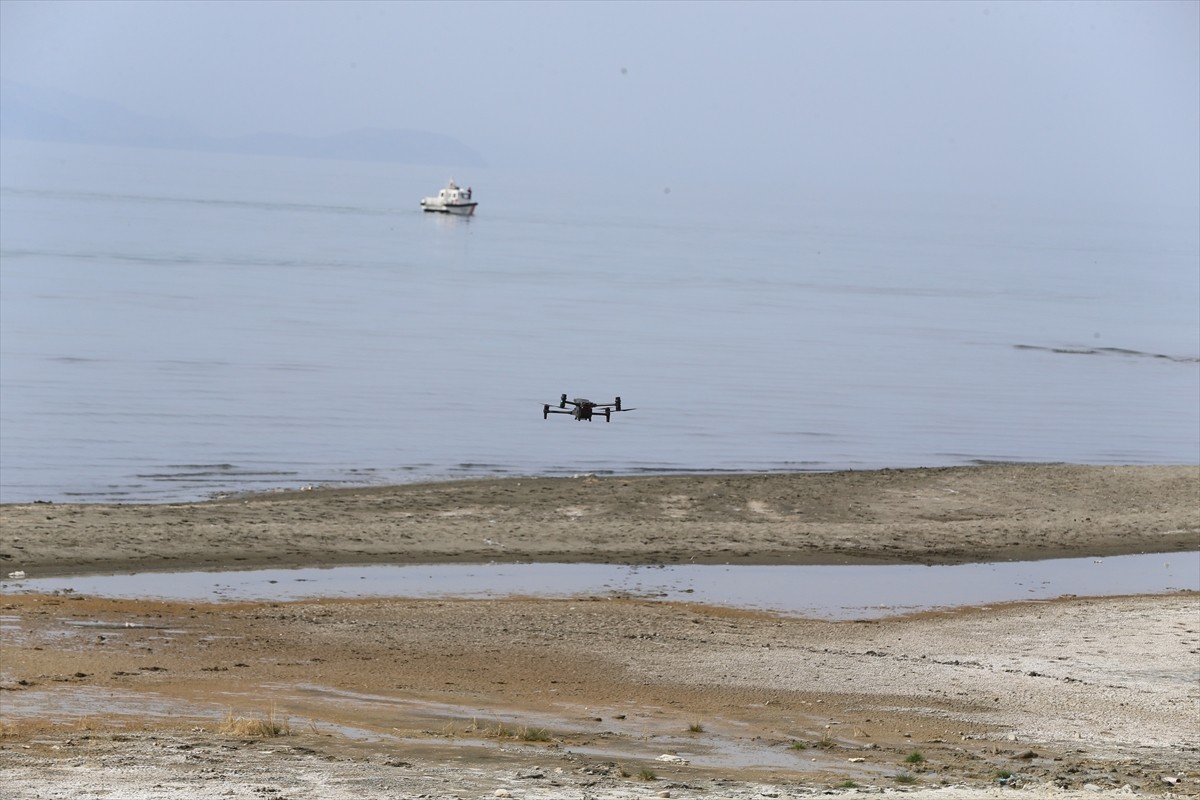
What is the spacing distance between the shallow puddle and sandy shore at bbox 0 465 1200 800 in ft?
2.03

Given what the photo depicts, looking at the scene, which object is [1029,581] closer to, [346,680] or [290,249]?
[346,680]

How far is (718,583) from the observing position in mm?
25453

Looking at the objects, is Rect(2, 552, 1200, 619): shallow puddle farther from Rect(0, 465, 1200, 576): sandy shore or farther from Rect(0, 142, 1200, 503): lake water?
Rect(0, 142, 1200, 503): lake water

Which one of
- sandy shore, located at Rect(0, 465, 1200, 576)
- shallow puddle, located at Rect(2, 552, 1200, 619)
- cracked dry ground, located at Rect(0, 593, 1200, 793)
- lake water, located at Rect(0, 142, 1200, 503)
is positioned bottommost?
cracked dry ground, located at Rect(0, 593, 1200, 793)

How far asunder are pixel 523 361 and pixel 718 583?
32928 millimetres

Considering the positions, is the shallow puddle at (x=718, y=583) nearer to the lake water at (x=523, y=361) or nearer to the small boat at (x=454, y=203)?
the lake water at (x=523, y=361)

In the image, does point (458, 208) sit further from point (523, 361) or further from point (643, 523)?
point (643, 523)

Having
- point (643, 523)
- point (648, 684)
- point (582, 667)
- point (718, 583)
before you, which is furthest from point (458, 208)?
point (648, 684)

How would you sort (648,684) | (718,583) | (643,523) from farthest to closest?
(643,523)
(718,583)
(648,684)

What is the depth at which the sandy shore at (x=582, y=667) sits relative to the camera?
13039mm

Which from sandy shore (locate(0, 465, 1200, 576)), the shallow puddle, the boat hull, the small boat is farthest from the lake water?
the small boat

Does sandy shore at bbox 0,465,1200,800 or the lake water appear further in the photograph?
the lake water

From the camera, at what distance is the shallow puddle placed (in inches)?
924

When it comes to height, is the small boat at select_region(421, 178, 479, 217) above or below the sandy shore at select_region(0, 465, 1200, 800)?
above
